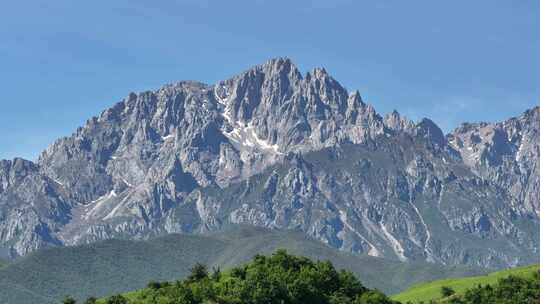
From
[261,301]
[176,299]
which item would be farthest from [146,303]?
[261,301]

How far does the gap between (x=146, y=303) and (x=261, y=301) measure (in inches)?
757

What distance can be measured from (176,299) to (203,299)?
4598 mm

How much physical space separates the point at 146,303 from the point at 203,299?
33.0ft

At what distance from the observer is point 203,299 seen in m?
197

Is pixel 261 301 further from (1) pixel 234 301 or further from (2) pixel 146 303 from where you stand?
(2) pixel 146 303

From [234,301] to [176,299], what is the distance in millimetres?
9469

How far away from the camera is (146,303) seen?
19938 centimetres

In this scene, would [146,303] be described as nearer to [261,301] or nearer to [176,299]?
[176,299]

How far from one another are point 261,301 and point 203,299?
954cm

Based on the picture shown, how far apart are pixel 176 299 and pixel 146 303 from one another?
6995mm

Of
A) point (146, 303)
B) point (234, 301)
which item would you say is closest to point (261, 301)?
point (234, 301)

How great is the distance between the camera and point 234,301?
643 ft

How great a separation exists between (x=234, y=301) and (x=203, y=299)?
5.12 metres
